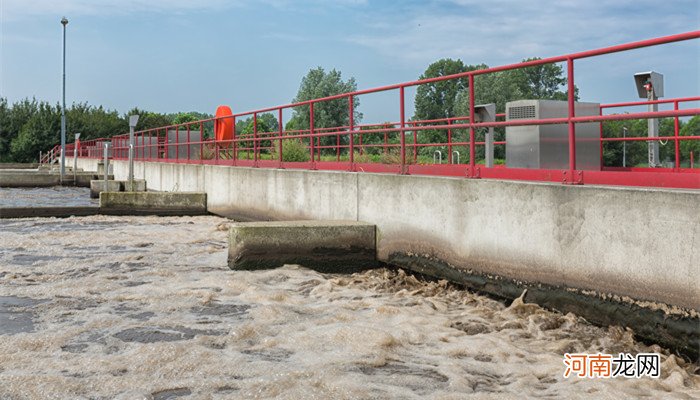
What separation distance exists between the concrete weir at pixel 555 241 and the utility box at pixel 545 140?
5.19 feet

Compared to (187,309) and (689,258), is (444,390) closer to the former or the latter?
(689,258)

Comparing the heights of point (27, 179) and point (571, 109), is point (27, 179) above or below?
below

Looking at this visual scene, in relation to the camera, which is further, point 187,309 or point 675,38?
point 187,309

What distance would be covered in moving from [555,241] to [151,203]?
477 inches

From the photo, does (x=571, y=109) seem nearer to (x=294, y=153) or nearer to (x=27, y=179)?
(x=294, y=153)

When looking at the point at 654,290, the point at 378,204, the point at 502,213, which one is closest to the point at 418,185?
the point at 378,204

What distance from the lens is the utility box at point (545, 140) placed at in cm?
877

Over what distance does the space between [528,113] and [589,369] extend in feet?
15.5

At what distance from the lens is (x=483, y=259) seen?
7078 millimetres

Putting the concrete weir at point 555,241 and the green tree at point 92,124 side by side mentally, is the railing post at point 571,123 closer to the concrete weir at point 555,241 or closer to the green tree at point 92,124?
the concrete weir at point 555,241

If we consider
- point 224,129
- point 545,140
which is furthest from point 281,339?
point 224,129

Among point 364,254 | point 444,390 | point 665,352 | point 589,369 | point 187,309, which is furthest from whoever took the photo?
point 364,254

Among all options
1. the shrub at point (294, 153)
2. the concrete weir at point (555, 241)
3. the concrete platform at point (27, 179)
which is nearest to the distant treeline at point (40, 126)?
the concrete platform at point (27, 179)

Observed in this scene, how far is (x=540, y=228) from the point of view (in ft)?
20.8
